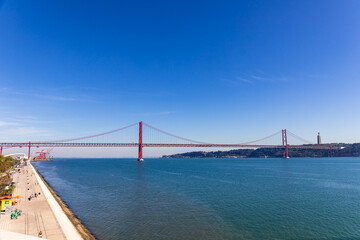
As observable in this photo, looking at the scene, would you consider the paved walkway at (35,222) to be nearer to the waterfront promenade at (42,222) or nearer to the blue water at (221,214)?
the waterfront promenade at (42,222)

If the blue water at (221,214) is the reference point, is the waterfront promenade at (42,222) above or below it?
above

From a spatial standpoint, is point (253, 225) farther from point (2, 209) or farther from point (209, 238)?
point (2, 209)

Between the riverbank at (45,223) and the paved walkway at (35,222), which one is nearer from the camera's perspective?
the riverbank at (45,223)

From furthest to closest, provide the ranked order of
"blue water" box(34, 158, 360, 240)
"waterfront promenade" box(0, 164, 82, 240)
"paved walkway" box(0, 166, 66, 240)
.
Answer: "blue water" box(34, 158, 360, 240) < "paved walkway" box(0, 166, 66, 240) < "waterfront promenade" box(0, 164, 82, 240)

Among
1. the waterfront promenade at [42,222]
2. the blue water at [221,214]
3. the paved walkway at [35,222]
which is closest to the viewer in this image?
the waterfront promenade at [42,222]

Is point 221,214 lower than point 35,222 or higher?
lower

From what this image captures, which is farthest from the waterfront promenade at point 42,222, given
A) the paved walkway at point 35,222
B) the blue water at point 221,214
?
the blue water at point 221,214

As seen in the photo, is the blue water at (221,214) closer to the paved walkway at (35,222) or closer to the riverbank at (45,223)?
the riverbank at (45,223)

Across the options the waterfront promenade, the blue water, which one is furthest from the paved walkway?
the blue water

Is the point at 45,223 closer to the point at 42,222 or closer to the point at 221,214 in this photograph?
the point at 42,222

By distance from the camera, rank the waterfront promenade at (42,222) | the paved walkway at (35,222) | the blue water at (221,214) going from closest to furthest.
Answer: the waterfront promenade at (42,222) → the paved walkway at (35,222) → the blue water at (221,214)

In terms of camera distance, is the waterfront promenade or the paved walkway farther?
the paved walkway

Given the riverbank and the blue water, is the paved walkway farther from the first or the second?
the blue water

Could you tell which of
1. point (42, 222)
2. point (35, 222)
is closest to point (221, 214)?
point (42, 222)
